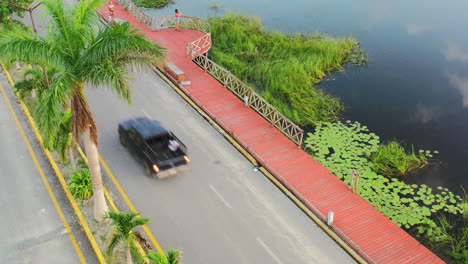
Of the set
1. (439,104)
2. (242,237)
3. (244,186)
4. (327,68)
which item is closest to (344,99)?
(327,68)

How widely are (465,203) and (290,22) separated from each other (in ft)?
79.3

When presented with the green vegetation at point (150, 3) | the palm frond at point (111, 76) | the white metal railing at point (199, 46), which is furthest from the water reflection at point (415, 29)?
the palm frond at point (111, 76)

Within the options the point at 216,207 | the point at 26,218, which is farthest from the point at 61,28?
the point at 216,207

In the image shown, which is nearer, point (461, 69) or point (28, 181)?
→ point (28, 181)

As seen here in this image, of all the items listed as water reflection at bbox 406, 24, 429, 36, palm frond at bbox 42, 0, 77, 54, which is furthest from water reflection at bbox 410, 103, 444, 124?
palm frond at bbox 42, 0, 77, 54

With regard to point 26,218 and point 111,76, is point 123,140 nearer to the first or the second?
point 26,218

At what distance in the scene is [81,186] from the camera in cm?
1984

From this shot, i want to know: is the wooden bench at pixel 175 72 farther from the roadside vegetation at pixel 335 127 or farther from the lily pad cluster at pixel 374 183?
the lily pad cluster at pixel 374 183

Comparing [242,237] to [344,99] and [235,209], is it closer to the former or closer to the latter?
[235,209]

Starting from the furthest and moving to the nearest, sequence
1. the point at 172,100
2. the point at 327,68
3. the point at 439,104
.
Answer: the point at 327,68 < the point at 439,104 < the point at 172,100

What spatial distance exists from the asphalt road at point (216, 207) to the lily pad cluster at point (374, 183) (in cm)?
388

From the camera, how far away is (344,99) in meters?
30.7

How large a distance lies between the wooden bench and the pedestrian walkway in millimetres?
653

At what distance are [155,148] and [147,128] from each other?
1.36 meters
